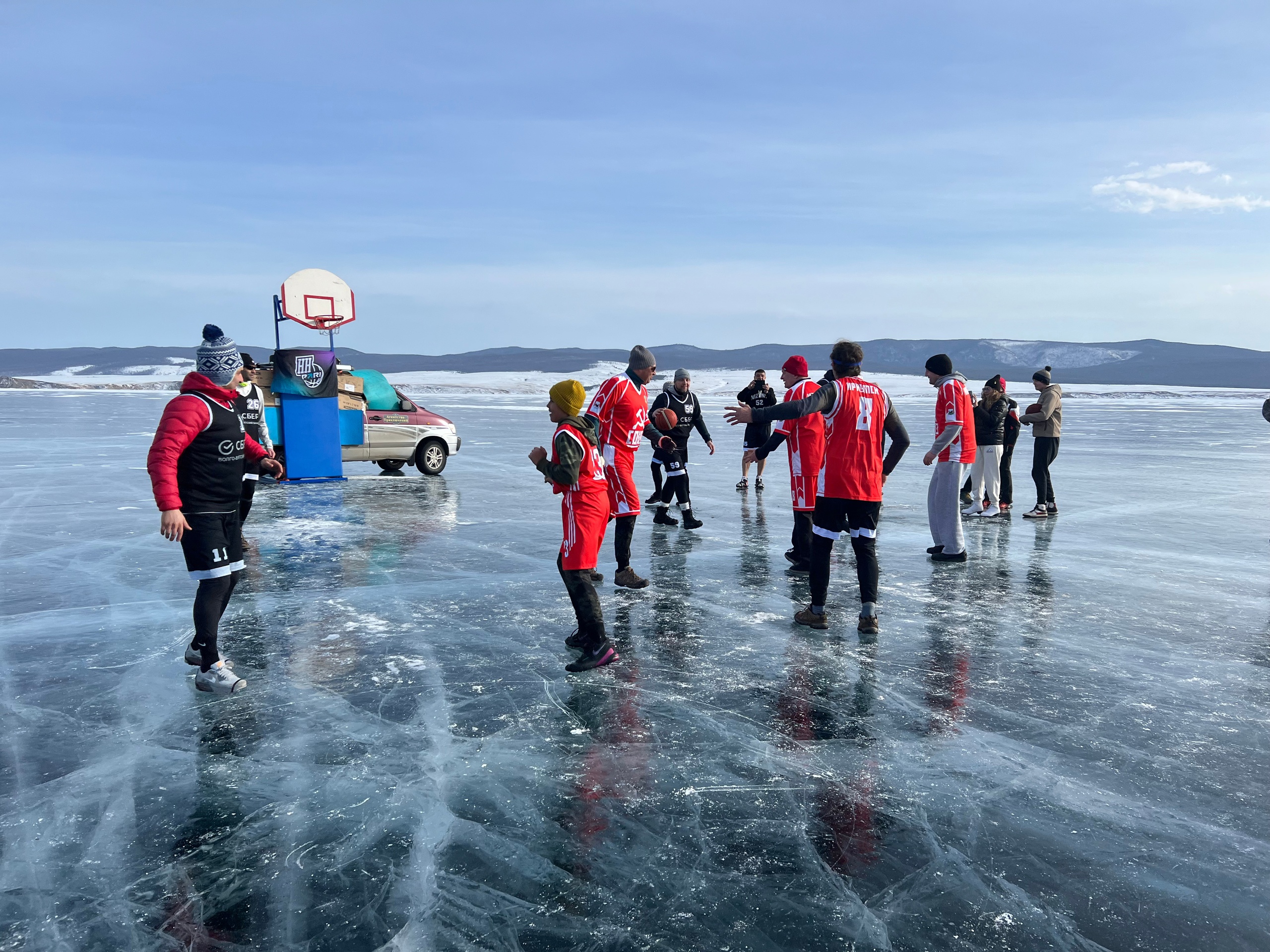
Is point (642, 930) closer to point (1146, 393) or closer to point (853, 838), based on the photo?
point (853, 838)

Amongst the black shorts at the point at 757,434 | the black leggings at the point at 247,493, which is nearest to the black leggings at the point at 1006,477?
the black shorts at the point at 757,434

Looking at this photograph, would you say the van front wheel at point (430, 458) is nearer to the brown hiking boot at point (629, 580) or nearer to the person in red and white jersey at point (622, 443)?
the person in red and white jersey at point (622, 443)

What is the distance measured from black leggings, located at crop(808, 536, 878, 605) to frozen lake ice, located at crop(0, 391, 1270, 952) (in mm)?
284

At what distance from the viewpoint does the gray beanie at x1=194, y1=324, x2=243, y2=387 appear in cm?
480

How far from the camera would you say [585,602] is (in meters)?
5.23

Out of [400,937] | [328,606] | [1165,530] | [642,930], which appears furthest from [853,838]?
[1165,530]

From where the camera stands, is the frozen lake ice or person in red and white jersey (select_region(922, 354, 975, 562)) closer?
the frozen lake ice

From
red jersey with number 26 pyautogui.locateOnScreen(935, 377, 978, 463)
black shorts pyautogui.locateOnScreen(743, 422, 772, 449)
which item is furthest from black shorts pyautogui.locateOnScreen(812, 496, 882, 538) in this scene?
black shorts pyautogui.locateOnScreen(743, 422, 772, 449)

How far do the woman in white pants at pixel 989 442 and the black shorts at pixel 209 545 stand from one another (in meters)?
8.93

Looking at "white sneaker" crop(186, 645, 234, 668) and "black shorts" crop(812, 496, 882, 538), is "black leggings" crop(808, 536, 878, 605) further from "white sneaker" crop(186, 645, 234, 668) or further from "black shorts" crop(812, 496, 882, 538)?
"white sneaker" crop(186, 645, 234, 668)

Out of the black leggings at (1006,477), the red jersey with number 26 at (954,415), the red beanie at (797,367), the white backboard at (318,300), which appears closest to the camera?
the red jersey with number 26 at (954,415)

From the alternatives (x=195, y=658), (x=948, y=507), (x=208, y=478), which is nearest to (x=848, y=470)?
(x=948, y=507)

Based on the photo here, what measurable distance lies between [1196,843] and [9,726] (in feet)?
17.1

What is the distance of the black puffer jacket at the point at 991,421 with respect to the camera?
11141 millimetres
